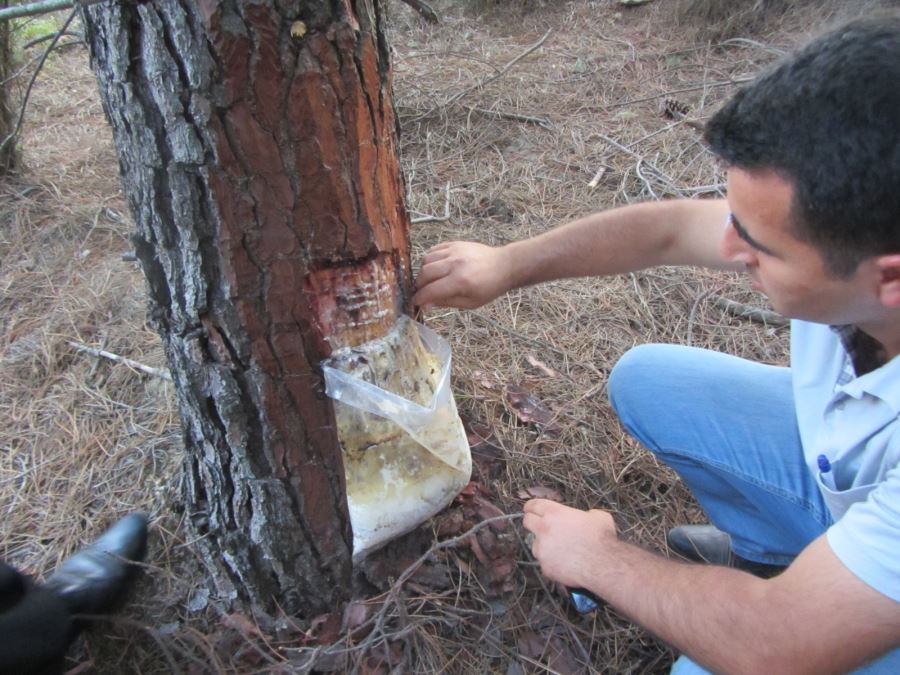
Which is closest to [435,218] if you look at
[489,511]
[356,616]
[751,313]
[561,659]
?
[751,313]

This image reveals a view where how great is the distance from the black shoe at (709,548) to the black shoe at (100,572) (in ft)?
4.98

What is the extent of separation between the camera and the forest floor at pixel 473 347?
1619mm

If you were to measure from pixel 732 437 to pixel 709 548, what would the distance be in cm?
40

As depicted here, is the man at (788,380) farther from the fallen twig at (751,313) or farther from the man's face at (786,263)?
the fallen twig at (751,313)

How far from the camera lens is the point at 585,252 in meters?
1.73

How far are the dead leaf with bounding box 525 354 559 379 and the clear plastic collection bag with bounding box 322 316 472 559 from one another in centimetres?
88

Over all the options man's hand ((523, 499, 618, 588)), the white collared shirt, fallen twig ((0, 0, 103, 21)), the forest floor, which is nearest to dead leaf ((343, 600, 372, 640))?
the forest floor

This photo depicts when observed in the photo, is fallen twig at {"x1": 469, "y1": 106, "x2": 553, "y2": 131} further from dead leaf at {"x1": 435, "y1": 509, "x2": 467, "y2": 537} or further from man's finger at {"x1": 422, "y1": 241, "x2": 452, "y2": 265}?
dead leaf at {"x1": 435, "y1": 509, "x2": 467, "y2": 537}

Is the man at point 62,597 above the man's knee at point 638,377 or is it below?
below

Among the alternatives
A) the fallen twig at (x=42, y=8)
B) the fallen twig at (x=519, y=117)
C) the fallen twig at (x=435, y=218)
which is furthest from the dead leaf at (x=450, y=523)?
the fallen twig at (x=519, y=117)

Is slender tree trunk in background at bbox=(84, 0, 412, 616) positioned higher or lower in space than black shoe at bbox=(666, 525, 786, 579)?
higher

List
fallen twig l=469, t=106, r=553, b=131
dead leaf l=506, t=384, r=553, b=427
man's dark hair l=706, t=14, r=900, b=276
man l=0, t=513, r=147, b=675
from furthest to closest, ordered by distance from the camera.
Result: fallen twig l=469, t=106, r=553, b=131 → dead leaf l=506, t=384, r=553, b=427 → man l=0, t=513, r=147, b=675 → man's dark hair l=706, t=14, r=900, b=276

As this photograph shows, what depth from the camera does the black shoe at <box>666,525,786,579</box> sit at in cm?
183

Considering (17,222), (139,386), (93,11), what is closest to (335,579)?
(139,386)
